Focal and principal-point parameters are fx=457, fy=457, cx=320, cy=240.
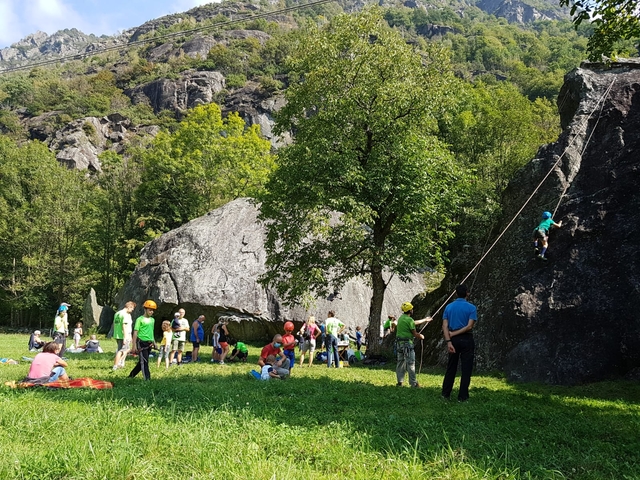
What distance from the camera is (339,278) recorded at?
64.8 feet

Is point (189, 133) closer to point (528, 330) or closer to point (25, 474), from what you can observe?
point (528, 330)

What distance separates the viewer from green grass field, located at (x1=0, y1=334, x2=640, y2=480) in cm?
448

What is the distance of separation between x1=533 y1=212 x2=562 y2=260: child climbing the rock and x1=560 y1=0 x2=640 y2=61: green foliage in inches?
188

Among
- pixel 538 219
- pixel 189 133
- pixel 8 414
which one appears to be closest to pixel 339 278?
pixel 538 219

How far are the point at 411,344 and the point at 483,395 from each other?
2.42 m

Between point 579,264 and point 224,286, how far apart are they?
19.4 m

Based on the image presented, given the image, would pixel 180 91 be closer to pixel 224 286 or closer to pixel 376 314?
pixel 224 286

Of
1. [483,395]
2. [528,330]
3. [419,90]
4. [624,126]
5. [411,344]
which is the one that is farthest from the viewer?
[419,90]

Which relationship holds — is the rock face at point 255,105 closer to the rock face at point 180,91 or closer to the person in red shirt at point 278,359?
the rock face at point 180,91

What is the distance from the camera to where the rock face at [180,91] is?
4877 inches

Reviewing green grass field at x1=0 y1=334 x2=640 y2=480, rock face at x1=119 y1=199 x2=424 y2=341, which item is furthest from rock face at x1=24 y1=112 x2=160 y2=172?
green grass field at x1=0 y1=334 x2=640 y2=480

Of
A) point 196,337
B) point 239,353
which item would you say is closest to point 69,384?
point 196,337

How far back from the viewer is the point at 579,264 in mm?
13133

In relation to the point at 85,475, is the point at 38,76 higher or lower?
higher
